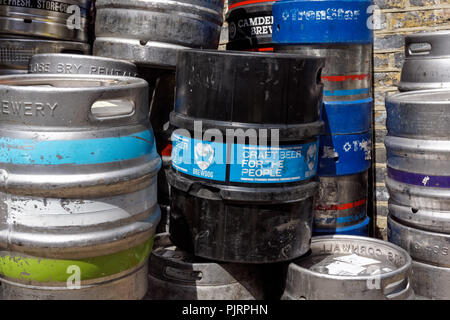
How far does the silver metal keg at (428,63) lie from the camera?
2.67 metres

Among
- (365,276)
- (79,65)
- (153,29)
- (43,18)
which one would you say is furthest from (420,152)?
(43,18)

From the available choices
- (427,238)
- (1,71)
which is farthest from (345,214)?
(1,71)

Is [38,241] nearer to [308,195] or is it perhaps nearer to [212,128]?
[212,128]

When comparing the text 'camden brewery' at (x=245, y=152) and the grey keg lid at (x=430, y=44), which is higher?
the grey keg lid at (x=430, y=44)

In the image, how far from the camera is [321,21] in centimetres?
250

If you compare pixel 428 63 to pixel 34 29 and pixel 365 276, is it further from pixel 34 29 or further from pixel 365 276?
pixel 34 29

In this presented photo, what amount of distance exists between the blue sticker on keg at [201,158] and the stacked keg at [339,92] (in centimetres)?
79

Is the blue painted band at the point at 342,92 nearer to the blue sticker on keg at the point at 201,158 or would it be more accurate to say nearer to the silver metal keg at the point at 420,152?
the silver metal keg at the point at 420,152

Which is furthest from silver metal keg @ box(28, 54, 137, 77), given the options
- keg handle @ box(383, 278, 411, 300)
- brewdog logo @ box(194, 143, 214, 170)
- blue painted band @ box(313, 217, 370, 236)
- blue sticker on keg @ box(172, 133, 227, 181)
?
keg handle @ box(383, 278, 411, 300)

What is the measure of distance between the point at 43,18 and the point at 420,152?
190 centimetres

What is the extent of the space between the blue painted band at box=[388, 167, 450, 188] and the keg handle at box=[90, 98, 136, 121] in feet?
4.13

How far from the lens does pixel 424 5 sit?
3.09 metres

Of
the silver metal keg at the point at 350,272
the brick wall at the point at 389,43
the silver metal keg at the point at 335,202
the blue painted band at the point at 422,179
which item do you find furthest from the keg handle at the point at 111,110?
the brick wall at the point at 389,43

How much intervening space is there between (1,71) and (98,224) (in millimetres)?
1535
